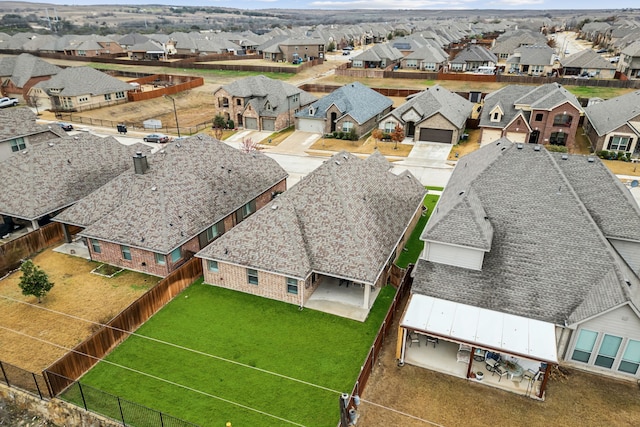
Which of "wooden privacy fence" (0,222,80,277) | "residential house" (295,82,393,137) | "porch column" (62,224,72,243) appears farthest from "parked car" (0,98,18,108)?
"porch column" (62,224,72,243)

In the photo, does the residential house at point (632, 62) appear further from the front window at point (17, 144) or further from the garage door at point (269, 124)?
the front window at point (17, 144)

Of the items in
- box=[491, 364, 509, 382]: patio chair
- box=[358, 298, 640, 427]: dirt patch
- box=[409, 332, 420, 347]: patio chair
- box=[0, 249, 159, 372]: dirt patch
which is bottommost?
box=[0, 249, 159, 372]: dirt patch

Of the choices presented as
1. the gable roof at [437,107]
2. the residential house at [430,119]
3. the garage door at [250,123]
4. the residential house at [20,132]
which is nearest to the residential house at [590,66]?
the gable roof at [437,107]

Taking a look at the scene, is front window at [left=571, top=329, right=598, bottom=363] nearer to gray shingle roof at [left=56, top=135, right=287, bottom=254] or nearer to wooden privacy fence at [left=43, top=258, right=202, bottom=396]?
wooden privacy fence at [left=43, top=258, right=202, bottom=396]

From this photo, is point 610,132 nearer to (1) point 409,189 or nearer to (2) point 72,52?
(1) point 409,189

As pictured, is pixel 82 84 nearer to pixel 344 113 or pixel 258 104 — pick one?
pixel 258 104
